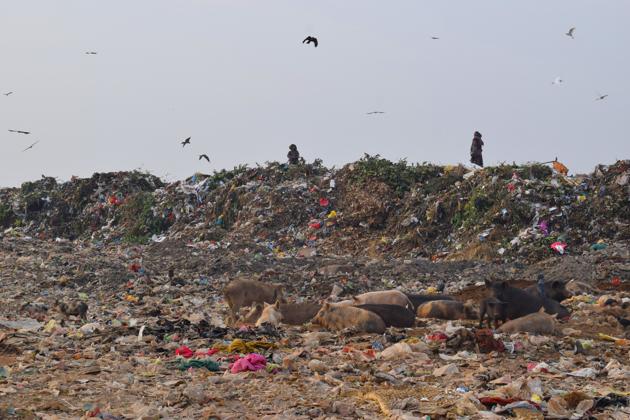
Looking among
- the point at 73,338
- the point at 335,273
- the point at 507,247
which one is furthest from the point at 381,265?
the point at 73,338

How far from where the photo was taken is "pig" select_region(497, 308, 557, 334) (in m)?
8.55

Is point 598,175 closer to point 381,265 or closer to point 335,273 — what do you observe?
point 381,265

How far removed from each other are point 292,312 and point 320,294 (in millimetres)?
2999

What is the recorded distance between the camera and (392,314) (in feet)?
30.9

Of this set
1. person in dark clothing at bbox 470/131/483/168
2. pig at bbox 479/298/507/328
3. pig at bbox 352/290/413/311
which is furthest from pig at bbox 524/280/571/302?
person in dark clothing at bbox 470/131/483/168

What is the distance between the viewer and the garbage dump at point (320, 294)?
19.1 ft

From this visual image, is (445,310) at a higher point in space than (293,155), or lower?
lower

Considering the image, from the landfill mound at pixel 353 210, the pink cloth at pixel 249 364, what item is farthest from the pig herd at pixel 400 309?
the landfill mound at pixel 353 210

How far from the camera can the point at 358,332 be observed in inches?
347

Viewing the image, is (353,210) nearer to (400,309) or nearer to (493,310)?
(400,309)

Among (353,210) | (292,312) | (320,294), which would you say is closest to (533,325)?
(292,312)

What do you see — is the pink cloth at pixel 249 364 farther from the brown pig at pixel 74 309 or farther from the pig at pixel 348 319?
the brown pig at pixel 74 309

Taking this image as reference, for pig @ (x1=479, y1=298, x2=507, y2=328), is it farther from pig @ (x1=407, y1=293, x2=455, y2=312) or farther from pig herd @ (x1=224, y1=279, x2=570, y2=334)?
pig @ (x1=407, y1=293, x2=455, y2=312)

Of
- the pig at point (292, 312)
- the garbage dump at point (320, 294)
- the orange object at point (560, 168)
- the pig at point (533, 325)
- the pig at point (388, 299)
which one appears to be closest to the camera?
the garbage dump at point (320, 294)
